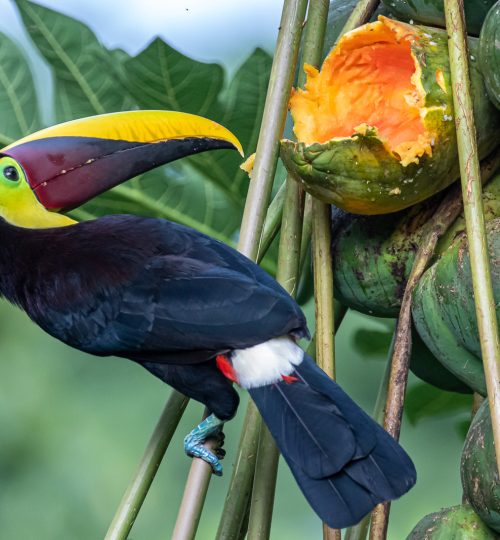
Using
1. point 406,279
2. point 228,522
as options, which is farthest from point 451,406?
point 228,522

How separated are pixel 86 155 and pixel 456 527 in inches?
19.3

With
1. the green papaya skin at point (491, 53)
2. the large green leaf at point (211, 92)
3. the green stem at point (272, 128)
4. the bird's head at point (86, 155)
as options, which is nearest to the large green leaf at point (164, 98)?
the large green leaf at point (211, 92)

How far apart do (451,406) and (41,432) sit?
0.55 meters

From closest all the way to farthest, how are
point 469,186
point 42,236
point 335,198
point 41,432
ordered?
1. point 469,186
2. point 335,198
3. point 42,236
4. point 41,432

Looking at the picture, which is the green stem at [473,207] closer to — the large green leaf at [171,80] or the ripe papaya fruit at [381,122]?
the ripe papaya fruit at [381,122]

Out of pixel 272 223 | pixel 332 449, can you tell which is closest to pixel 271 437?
pixel 332 449

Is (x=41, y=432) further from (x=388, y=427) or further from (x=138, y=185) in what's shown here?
(x=388, y=427)

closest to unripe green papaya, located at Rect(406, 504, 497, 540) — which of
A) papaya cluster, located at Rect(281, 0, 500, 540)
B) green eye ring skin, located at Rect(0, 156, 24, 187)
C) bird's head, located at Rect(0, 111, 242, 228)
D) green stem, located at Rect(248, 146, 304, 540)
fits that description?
papaya cluster, located at Rect(281, 0, 500, 540)

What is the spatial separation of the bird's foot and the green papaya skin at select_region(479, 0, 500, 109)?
1.23 ft

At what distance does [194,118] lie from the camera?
1.05 m

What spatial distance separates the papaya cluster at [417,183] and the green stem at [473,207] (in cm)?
3

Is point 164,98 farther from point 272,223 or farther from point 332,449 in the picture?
point 332,449

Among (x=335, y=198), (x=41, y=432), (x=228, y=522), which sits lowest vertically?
(x=41, y=432)

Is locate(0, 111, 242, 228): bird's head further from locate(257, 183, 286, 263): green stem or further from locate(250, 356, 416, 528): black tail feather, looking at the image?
locate(250, 356, 416, 528): black tail feather
